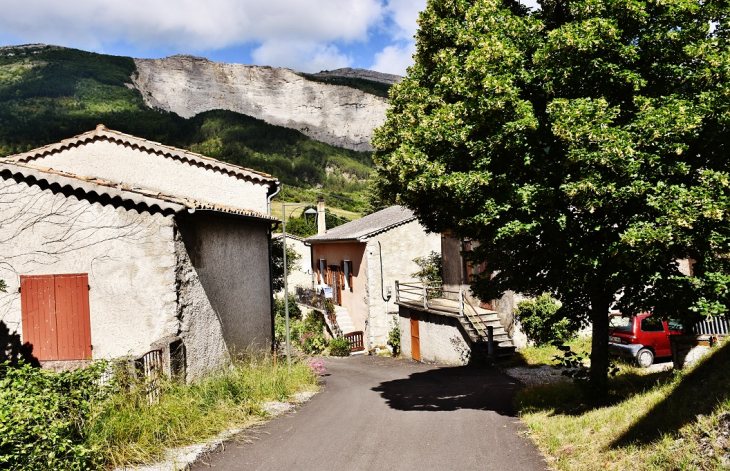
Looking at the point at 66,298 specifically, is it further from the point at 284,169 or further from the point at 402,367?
the point at 284,169

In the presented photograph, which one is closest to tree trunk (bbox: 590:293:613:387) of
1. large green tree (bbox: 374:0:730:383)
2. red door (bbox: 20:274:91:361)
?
large green tree (bbox: 374:0:730:383)

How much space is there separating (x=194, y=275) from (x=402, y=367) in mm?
11366

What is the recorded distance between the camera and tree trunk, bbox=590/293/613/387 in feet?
28.4

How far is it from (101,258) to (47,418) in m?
3.89

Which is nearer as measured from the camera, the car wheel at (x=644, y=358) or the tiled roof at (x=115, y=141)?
the car wheel at (x=644, y=358)

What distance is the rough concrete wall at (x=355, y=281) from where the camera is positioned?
79.5ft

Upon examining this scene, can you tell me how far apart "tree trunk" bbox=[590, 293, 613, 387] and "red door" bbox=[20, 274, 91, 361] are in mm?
8894

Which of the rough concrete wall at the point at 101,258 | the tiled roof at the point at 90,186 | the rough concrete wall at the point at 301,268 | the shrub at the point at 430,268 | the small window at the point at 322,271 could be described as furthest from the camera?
the rough concrete wall at the point at 301,268

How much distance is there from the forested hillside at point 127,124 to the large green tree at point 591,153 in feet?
207

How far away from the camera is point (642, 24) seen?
23.6ft

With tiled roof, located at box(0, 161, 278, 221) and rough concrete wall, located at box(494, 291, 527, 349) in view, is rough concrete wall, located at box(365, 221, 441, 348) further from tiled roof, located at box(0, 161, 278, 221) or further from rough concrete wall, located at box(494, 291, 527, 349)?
tiled roof, located at box(0, 161, 278, 221)

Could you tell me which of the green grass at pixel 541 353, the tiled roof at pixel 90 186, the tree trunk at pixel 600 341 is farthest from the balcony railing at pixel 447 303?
the tiled roof at pixel 90 186

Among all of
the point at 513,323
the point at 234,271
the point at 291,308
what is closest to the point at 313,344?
→ the point at 291,308

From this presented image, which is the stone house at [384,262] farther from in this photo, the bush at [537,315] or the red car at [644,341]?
the red car at [644,341]
